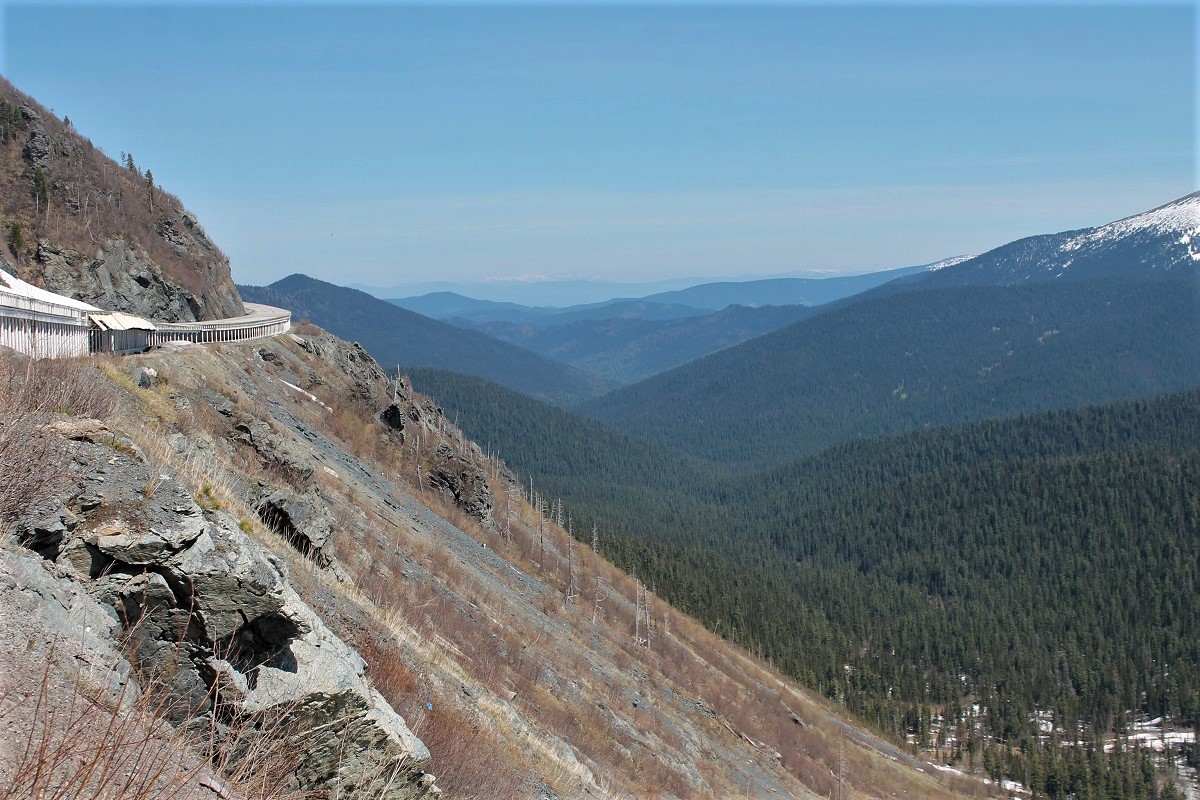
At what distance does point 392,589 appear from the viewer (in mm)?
22359

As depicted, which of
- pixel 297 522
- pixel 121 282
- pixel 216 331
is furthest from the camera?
pixel 121 282

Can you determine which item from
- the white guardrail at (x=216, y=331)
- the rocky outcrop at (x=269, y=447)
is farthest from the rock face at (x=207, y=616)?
the white guardrail at (x=216, y=331)

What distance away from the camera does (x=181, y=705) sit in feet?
23.8

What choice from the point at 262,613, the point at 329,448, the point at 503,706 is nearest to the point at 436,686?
the point at 503,706

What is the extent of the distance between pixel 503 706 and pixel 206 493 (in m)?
9.33

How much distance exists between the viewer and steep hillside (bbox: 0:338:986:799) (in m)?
7.94

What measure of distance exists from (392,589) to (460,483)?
3262cm

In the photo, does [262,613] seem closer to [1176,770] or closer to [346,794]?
[346,794]

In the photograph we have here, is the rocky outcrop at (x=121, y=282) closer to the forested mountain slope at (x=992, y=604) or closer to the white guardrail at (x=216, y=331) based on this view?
the white guardrail at (x=216, y=331)

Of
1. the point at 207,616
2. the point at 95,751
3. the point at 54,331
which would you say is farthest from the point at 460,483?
the point at 95,751

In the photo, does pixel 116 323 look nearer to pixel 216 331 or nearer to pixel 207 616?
pixel 216 331

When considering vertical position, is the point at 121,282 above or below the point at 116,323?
above

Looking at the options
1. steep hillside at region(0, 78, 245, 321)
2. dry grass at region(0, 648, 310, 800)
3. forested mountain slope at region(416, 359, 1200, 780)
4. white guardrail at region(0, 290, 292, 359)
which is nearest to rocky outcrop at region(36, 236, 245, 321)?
steep hillside at region(0, 78, 245, 321)

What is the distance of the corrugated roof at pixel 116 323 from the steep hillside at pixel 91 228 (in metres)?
10.1
